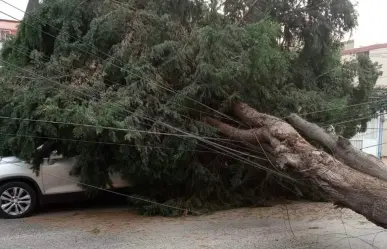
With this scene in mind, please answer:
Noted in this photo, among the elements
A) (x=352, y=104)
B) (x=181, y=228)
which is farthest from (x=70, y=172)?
(x=352, y=104)

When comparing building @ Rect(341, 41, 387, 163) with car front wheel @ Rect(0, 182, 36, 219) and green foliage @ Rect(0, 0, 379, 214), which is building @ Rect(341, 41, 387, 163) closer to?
green foliage @ Rect(0, 0, 379, 214)

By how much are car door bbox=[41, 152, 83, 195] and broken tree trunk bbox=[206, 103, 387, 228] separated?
13.1ft

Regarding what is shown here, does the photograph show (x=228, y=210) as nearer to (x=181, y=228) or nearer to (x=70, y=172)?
(x=181, y=228)

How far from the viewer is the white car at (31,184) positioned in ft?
25.8

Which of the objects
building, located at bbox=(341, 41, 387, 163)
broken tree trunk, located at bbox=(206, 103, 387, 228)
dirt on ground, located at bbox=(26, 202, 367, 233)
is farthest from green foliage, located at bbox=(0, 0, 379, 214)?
building, located at bbox=(341, 41, 387, 163)

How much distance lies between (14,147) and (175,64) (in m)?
3.25

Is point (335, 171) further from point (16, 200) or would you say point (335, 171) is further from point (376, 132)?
point (376, 132)

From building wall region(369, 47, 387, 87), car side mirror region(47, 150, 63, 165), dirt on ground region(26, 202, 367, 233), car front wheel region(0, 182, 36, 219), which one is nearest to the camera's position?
dirt on ground region(26, 202, 367, 233)

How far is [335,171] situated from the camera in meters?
4.92

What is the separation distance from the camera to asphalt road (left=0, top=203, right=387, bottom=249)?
628cm

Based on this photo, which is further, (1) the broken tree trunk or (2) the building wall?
(2) the building wall

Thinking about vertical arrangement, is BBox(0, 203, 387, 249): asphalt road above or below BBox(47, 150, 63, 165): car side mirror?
below

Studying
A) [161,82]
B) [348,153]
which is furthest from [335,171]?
[161,82]

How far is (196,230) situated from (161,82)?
2.67 metres
